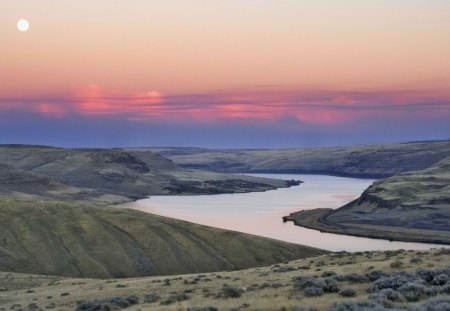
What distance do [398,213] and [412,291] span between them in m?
124

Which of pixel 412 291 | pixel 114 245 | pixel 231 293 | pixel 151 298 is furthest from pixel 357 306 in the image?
pixel 114 245

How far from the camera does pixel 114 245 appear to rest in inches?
3189

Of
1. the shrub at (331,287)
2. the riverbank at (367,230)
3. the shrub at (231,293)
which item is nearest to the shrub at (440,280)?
the shrub at (331,287)

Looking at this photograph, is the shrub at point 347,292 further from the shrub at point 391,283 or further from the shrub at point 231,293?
the shrub at point 231,293

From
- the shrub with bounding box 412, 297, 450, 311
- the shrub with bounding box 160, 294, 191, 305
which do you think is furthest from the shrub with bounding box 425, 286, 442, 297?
Result: the shrub with bounding box 160, 294, 191, 305

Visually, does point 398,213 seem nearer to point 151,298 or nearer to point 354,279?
point 354,279

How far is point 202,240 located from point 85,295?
2045 inches

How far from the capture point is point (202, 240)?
86.7 metres

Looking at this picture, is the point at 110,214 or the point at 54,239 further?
the point at 110,214

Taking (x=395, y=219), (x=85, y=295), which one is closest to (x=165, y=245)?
(x=85, y=295)

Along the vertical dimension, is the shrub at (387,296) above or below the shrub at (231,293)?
above

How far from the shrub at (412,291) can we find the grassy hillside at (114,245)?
55328 mm

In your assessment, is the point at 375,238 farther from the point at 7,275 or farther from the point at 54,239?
the point at 7,275

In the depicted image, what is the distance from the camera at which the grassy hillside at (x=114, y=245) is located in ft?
246
